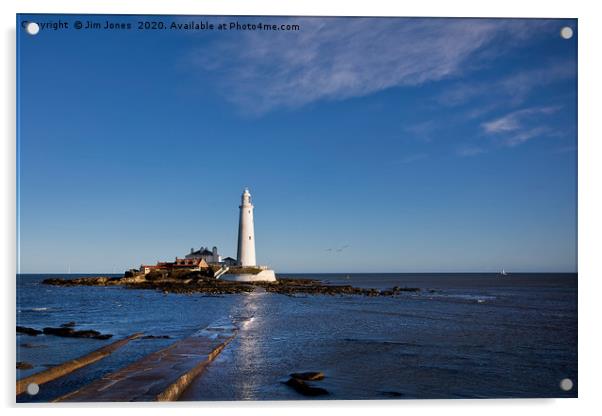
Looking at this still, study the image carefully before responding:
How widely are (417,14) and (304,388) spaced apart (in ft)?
16.6

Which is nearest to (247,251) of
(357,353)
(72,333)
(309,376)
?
(72,333)

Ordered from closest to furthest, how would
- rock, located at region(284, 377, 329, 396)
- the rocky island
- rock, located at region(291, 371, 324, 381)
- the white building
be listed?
rock, located at region(284, 377, 329, 396) < rock, located at region(291, 371, 324, 381) < the rocky island < the white building

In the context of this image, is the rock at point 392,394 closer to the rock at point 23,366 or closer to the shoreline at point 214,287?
the rock at point 23,366

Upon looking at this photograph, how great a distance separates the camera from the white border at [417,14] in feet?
18.0

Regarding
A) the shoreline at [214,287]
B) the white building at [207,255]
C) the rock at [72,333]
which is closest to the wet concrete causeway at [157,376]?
the rock at [72,333]

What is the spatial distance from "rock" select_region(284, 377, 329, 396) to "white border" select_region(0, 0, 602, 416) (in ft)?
2.17

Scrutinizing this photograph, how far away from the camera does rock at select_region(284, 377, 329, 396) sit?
6.19 m

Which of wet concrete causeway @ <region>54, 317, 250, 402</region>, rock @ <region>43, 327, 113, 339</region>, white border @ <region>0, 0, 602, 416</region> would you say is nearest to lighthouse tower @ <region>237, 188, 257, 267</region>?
rock @ <region>43, 327, 113, 339</region>

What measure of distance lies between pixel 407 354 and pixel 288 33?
245 inches

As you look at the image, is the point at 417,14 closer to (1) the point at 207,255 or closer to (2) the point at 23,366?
(2) the point at 23,366

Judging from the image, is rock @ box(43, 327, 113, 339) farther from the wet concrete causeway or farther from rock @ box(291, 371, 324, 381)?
rock @ box(291, 371, 324, 381)

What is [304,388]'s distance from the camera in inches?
250

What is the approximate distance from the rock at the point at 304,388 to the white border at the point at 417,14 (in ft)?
2.17
